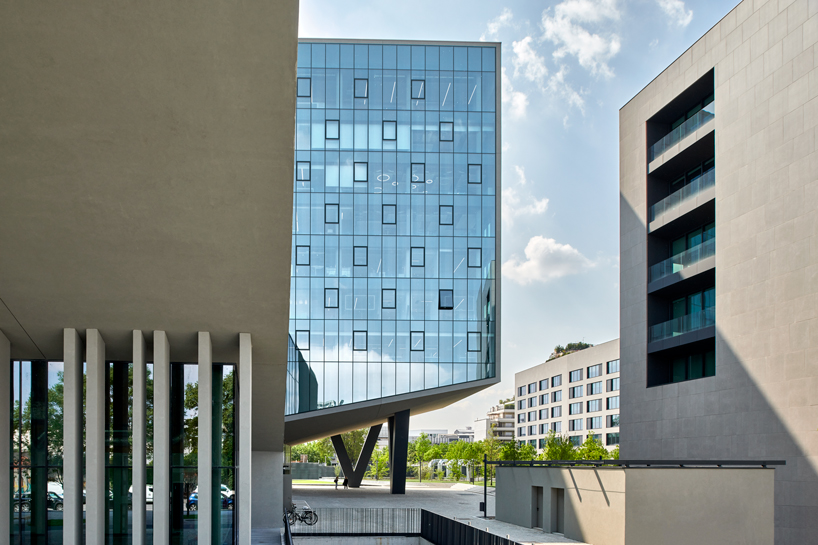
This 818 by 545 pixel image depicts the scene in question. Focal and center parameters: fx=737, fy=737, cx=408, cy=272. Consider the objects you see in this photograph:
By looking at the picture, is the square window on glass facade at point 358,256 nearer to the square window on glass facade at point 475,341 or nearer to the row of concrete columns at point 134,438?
the square window on glass facade at point 475,341

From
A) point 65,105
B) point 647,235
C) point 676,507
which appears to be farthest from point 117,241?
point 647,235

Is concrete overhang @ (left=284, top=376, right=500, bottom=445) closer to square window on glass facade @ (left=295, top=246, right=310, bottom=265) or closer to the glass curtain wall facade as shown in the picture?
the glass curtain wall facade

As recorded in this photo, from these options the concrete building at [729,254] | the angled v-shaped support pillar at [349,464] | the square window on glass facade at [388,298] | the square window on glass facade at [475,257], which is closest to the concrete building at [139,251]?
the concrete building at [729,254]

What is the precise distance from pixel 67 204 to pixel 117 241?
1030 millimetres

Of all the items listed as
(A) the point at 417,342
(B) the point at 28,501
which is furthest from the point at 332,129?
(B) the point at 28,501

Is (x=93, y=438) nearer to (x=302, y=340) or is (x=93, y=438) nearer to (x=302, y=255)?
(x=302, y=340)

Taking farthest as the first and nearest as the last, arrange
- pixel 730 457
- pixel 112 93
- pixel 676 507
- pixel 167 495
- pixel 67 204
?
pixel 730 457 < pixel 676 507 < pixel 167 495 < pixel 67 204 < pixel 112 93

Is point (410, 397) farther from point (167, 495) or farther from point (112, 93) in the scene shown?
point (112, 93)

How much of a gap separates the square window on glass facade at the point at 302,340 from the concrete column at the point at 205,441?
2289 cm

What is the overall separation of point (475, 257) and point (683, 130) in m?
11.9

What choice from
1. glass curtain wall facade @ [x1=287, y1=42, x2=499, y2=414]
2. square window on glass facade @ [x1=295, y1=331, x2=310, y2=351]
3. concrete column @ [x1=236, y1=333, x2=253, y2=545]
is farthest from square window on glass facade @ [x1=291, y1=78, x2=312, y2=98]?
concrete column @ [x1=236, y1=333, x2=253, y2=545]

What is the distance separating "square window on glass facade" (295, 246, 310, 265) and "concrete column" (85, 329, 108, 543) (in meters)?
24.2

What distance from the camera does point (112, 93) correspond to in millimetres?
9086

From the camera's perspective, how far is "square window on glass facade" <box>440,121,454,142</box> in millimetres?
39781
